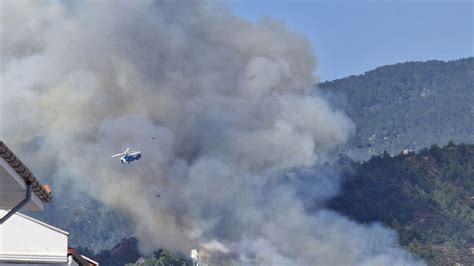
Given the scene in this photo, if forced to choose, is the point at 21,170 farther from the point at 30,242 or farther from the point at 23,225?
the point at 23,225

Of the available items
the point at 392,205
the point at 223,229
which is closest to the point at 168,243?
the point at 223,229

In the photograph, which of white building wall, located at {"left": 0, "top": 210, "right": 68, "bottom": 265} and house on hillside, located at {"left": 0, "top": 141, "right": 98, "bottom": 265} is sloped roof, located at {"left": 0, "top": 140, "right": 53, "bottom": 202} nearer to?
house on hillside, located at {"left": 0, "top": 141, "right": 98, "bottom": 265}

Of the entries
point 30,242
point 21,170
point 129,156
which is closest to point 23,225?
point 30,242

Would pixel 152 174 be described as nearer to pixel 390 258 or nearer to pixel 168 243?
pixel 168 243

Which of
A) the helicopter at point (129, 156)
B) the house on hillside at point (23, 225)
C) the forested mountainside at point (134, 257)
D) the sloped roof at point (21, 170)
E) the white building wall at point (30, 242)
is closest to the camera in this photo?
the sloped roof at point (21, 170)

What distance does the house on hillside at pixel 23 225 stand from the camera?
23031 millimetres

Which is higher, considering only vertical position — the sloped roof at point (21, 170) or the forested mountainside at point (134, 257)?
the forested mountainside at point (134, 257)

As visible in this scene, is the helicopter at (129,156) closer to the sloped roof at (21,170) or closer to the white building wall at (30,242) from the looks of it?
the white building wall at (30,242)

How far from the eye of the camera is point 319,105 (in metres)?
144

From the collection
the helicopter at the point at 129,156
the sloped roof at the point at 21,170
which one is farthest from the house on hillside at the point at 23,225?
the helicopter at the point at 129,156

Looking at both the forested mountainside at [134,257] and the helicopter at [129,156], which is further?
the forested mountainside at [134,257]

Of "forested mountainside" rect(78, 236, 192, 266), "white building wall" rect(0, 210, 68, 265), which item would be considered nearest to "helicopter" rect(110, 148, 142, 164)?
"forested mountainside" rect(78, 236, 192, 266)

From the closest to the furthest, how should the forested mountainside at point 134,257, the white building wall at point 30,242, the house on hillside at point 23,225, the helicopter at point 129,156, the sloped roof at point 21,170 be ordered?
the sloped roof at point 21,170, the house on hillside at point 23,225, the white building wall at point 30,242, the helicopter at point 129,156, the forested mountainside at point 134,257

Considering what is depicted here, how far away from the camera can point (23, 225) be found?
1729 inches
